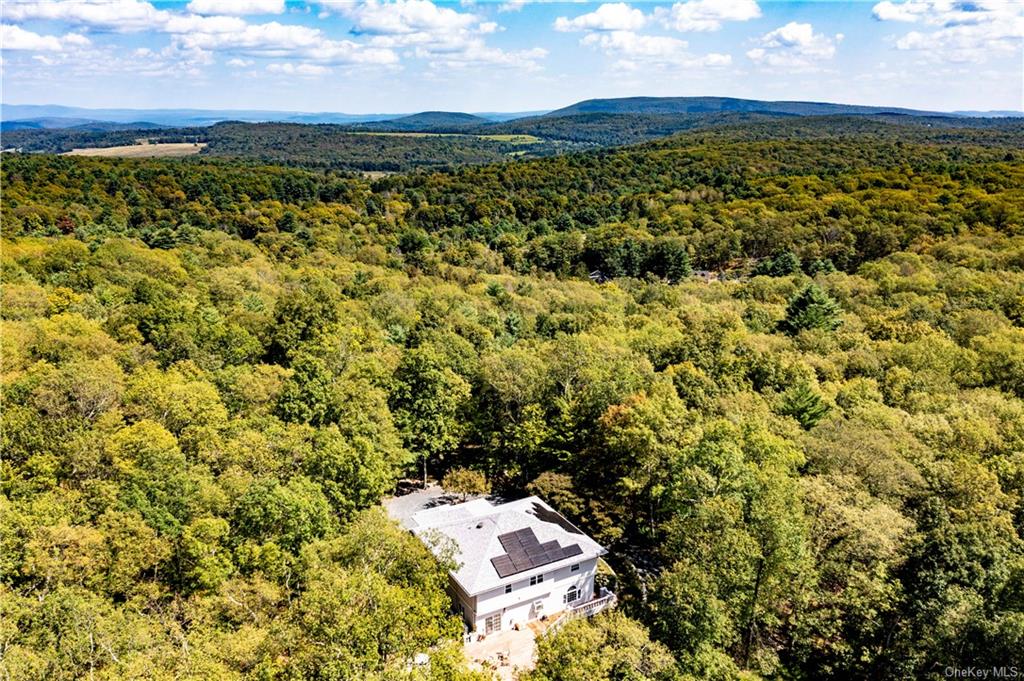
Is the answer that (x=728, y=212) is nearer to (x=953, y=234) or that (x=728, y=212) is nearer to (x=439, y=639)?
(x=953, y=234)

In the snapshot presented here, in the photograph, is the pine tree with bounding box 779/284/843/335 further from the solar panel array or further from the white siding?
the solar panel array

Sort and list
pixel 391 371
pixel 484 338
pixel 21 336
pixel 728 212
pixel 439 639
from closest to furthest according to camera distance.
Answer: pixel 439 639
pixel 21 336
pixel 391 371
pixel 484 338
pixel 728 212

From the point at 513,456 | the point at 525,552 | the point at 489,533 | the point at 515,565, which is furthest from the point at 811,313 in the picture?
the point at 515,565

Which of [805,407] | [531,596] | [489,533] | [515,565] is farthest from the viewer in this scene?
[805,407]

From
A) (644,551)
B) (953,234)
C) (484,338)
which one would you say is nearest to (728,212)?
(953,234)

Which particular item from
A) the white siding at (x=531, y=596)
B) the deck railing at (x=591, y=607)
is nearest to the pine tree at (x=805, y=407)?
the white siding at (x=531, y=596)

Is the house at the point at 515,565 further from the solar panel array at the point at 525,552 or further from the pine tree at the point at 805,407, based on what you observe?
the pine tree at the point at 805,407

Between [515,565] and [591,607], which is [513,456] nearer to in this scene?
[515,565]
